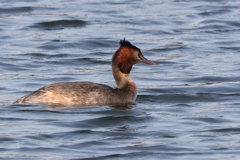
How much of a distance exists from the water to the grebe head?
64cm

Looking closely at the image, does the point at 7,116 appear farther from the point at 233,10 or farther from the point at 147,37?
the point at 233,10

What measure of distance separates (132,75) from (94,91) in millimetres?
3665

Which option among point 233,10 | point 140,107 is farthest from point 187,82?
point 233,10

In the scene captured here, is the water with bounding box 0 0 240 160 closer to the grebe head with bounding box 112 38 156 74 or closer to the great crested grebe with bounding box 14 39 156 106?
the great crested grebe with bounding box 14 39 156 106

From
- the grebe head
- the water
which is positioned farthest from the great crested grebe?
the water

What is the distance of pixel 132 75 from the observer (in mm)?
15359

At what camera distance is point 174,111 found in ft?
39.2

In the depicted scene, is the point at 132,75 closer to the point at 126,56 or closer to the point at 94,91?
the point at 126,56

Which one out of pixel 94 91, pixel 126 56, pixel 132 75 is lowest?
pixel 132 75

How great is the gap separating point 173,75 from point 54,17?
744 cm

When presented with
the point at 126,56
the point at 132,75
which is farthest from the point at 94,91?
the point at 132,75

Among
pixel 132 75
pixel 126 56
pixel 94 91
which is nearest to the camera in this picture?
pixel 94 91

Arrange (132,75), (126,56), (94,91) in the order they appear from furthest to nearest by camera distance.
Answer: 1. (132,75)
2. (126,56)
3. (94,91)

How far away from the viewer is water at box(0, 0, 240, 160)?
9.73 m
